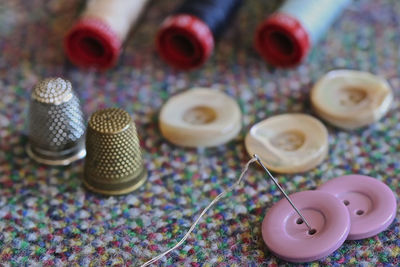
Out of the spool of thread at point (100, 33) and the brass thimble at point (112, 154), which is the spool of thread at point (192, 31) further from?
the brass thimble at point (112, 154)

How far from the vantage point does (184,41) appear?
0.99m

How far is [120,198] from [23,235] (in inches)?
5.0

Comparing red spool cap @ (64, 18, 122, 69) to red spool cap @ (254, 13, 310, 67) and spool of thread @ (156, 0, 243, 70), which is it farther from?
red spool cap @ (254, 13, 310, 67)

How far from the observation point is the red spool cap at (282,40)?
0.92 metres

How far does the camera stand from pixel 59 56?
102 centimetres

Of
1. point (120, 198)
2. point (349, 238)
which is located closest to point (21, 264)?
point (120, 198)

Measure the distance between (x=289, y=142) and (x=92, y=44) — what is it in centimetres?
36

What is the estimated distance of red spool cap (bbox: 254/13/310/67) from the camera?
0.92m

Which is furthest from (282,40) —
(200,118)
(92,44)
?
(92,44)

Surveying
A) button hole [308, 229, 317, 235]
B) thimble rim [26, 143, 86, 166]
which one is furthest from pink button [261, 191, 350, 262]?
thimble rim [26, 143, 86, 166]

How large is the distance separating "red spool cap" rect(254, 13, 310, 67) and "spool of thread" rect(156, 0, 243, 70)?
→ 0.07m

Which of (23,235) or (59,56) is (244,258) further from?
(59,56)

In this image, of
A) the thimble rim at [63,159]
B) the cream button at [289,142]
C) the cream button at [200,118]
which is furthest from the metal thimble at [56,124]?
the cream button at [289,142]

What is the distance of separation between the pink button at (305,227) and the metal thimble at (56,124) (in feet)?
0.91
